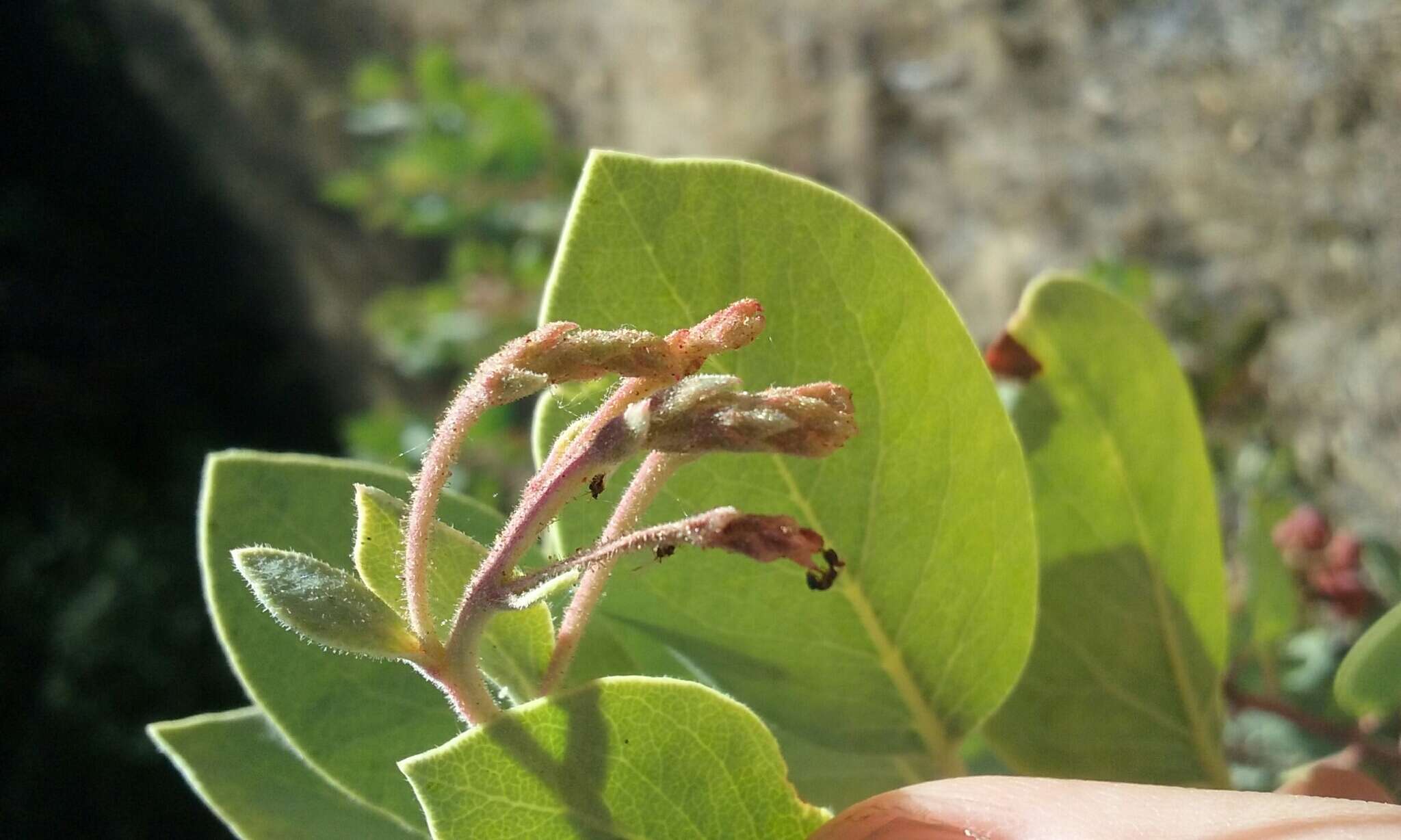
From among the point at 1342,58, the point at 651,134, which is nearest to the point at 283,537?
the point at 1342,58

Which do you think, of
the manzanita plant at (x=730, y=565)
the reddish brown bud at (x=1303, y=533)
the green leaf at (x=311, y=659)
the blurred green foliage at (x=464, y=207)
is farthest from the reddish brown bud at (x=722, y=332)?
the blurred green foliage at (x=464, y=207)

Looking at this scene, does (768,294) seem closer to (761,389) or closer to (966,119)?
(761,389)

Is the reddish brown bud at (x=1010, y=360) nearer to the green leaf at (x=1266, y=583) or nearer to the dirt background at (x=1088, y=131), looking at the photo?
the green leaf at (x=1266, y=583)

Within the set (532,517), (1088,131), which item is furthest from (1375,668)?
→ (1088,131)

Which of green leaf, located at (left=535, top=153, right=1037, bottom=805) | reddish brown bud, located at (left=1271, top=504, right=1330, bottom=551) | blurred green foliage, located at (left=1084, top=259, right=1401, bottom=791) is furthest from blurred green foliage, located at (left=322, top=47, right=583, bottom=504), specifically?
green leaf, located at (left=535, top=153, right=1037, bottom=805)

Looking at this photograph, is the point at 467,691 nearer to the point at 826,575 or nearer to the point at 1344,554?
the point at 826,575

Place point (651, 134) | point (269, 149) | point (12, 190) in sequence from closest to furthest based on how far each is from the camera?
1. point (651, 134)
2. point (269, 149)
3. point (12, 190)

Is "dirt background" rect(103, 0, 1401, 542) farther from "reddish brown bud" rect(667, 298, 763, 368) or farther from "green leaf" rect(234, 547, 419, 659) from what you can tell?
"green leaf" rect(234, 547, 419, 659)
